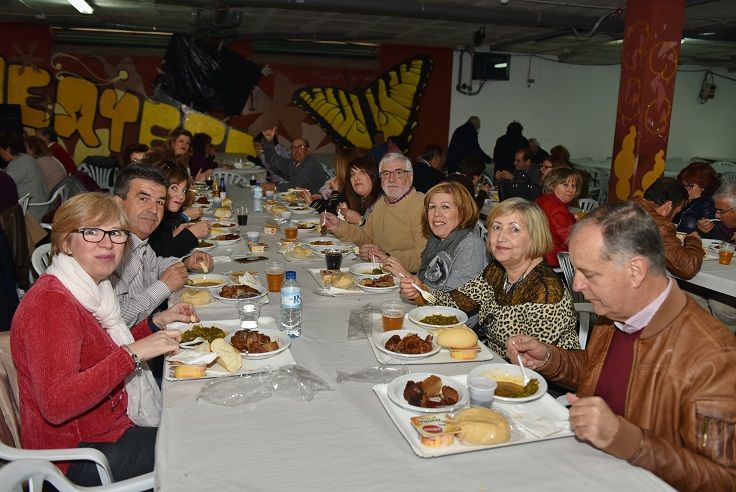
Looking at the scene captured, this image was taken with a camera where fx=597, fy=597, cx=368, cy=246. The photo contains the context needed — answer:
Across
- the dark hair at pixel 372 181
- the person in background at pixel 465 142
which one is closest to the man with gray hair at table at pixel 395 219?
the dark hair at pixel 372 181

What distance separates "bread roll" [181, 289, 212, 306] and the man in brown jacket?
2548mm

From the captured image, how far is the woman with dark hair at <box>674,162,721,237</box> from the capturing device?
5129mm

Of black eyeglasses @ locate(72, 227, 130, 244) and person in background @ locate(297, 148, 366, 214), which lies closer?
black eyeglasses @ locate(72, 227, 130, 244)

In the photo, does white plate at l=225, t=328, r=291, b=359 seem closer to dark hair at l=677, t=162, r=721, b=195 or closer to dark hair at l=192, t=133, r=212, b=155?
dark hair at l=677, t=162, r=721, b=195

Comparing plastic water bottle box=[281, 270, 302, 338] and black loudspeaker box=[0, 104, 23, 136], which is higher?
black loudspeaker box=[0, 104, 23, 136]

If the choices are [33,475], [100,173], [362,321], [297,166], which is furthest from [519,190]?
[100,173]

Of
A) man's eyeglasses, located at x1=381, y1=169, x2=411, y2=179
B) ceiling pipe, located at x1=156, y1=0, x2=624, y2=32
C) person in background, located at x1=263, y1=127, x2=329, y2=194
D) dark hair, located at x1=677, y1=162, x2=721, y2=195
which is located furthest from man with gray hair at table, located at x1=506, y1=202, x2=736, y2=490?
ceiling pipe, located at x1=156, y1=0, x2=624, y2=32

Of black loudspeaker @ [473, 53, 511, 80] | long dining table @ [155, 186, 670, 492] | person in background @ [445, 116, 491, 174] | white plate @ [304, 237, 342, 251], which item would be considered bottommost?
long dining table @ [155, 186, 670, 492]

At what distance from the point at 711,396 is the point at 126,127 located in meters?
11.4

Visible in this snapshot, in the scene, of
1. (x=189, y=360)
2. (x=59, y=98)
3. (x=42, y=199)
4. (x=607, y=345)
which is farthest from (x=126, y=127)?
(x=607, y=345)

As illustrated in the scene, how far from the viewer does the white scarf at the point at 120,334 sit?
1955 millimetres

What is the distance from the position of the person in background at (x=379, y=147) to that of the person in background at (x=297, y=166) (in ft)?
8.45

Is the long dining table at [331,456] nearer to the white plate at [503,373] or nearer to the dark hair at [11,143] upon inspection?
the white plate at [503,373]

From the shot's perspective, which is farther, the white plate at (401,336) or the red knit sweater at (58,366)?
the white plate at (401,336)
